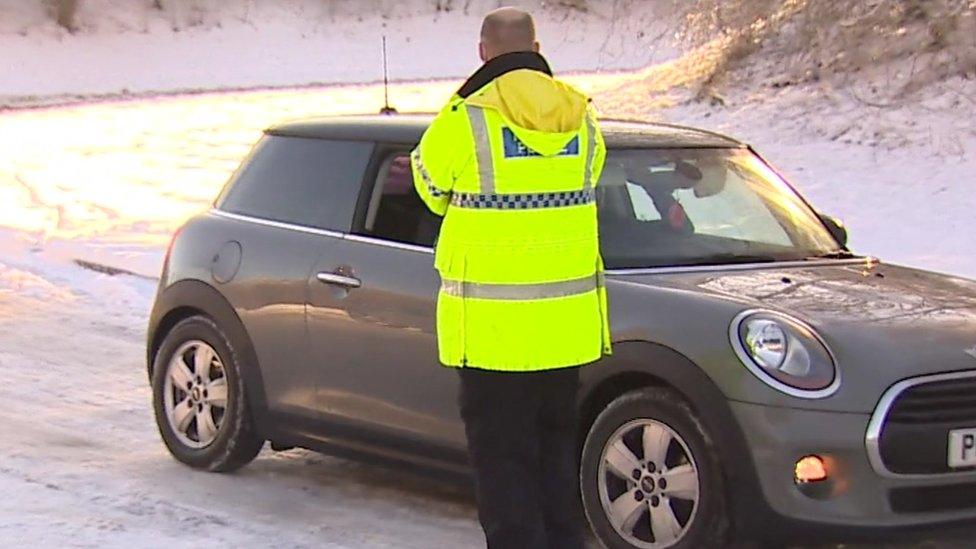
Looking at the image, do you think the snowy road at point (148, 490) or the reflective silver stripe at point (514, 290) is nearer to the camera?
the reflective silver stripe at point (514, 290)

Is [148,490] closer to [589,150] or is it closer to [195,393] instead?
[195,393]

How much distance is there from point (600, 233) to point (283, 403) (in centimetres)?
146

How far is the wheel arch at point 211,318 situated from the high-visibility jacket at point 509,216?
2120 millimetres

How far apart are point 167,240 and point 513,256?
1080cm

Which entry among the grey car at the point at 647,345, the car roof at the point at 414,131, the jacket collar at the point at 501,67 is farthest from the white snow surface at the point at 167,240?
the jacket collar at the point at 501,67

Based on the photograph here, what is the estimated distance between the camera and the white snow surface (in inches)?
249

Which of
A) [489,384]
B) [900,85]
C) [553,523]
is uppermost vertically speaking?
[900,85]

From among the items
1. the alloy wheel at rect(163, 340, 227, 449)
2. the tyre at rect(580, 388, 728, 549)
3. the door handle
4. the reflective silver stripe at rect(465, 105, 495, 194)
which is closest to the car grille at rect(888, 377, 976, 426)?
the tyre at rect(580, 388, 728, 549)

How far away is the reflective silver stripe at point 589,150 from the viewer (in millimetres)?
4818

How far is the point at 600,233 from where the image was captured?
5.99 metres

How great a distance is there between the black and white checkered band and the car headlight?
0.89 metres

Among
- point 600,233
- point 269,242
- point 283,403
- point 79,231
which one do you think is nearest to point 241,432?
point 283,403

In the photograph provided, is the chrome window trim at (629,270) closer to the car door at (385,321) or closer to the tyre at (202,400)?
the car door at (385,321)

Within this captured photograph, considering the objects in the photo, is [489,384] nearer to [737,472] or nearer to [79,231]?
[737,472]
